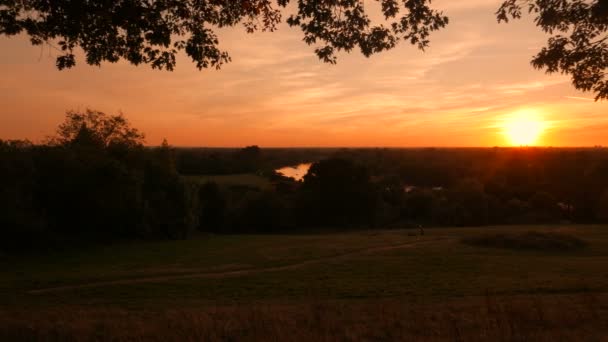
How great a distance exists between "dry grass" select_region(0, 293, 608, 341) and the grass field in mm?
39

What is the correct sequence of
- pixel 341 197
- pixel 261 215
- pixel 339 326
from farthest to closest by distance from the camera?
pixel 341 197 < pixel 261 215 < pixel 339 326

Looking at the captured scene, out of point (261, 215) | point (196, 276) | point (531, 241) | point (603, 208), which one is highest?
point (603, 208)

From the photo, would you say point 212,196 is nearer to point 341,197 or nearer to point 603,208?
point 341,197

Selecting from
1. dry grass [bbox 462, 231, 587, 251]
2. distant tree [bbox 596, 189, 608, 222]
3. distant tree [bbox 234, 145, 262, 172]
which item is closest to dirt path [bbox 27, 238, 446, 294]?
dry grass [bbox 462, 231, 587, 251]

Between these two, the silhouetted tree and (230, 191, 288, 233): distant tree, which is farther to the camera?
the silhouetted tree

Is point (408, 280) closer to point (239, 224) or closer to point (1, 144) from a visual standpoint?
point (1, 144)

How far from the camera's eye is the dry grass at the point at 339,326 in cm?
891

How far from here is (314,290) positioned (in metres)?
18.4

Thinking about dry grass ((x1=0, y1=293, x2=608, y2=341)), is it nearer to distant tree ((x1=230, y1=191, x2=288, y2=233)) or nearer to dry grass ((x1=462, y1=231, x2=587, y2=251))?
dry grass ((x1=462, y1=231, x2=587, y2=251))

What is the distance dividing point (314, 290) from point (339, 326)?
27.3 feet

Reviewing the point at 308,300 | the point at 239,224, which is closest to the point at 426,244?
the point at 308,300

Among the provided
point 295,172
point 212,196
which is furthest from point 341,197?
point 295,172

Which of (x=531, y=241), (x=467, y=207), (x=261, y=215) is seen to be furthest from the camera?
(x=467, y=207)

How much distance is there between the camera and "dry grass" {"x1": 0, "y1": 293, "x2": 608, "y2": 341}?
8.91 metres
